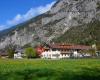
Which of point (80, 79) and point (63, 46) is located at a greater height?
point (63, 46)

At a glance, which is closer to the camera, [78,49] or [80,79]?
[80,79]

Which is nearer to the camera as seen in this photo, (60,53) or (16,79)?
(16,79)

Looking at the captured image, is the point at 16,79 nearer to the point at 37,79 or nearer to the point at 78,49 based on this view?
the point at 37,79

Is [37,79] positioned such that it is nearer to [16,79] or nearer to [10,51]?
[16,79]

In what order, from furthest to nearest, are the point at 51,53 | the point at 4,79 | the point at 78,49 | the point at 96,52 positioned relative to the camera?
the point at 78,49 → the point at 51,53 → the point at 96,52 → the point at 4,79

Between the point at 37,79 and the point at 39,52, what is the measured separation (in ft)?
515

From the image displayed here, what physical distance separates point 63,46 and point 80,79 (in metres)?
168

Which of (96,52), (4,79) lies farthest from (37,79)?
(96,52)

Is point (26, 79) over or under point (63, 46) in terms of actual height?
under

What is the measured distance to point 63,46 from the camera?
189 meters

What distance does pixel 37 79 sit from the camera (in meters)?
20.3

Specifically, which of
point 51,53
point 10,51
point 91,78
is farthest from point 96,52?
point 91,78

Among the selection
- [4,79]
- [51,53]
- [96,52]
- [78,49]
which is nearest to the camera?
[4,79]

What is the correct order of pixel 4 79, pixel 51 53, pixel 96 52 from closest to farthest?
1. pixel 4 79
2. pixel 96 52
3. pixel 51 53
